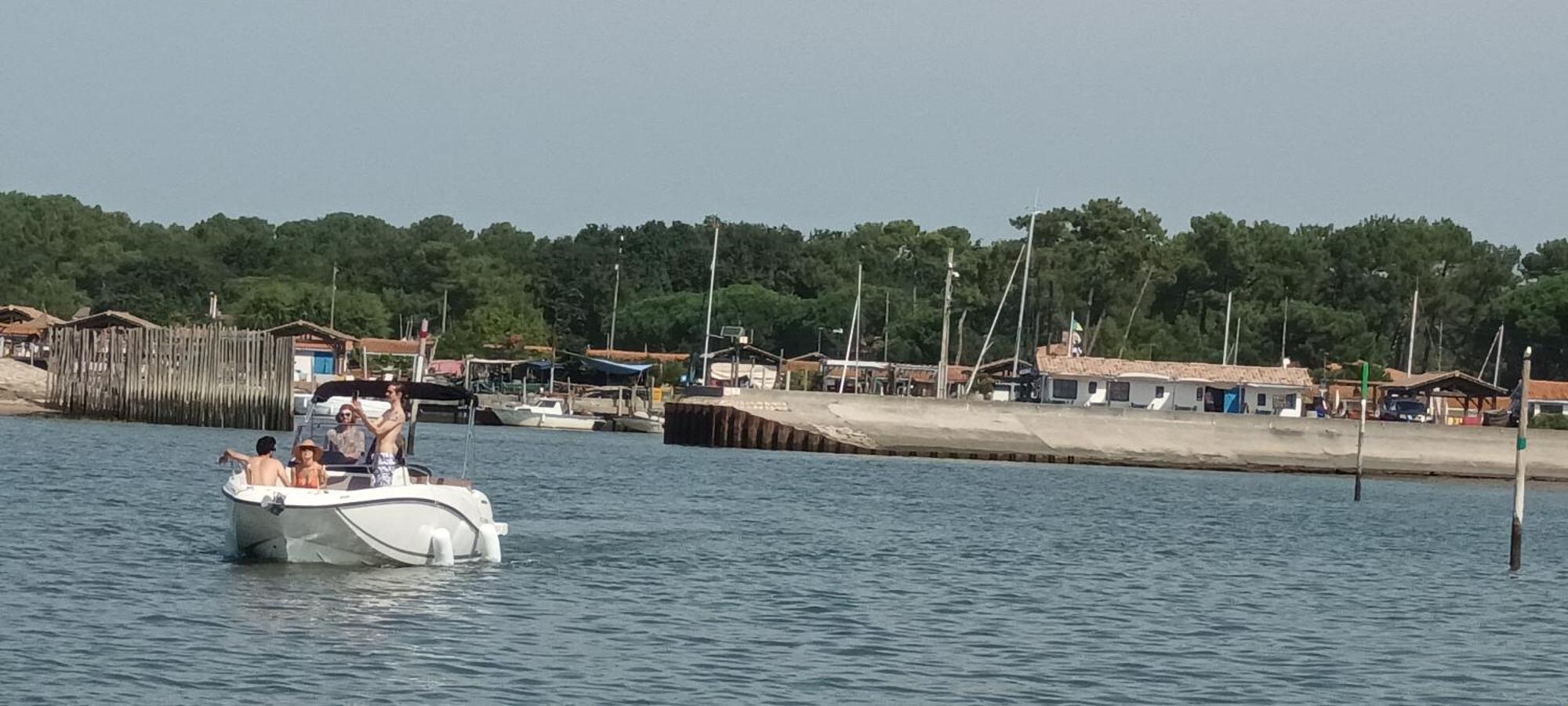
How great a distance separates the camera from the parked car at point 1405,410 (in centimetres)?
11262

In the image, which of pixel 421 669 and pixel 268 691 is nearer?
pixel 268 691

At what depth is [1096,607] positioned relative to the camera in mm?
32250

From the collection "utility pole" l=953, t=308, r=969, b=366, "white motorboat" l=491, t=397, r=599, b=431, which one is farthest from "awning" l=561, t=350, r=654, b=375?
"utility pole" l=953, t=308, r=969, b=366

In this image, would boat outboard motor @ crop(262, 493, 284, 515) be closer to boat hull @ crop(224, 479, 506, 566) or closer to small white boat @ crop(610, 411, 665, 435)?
boat hull @ crop(224, 479, 506, 566)

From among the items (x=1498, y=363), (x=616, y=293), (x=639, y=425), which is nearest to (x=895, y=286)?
(x=616, y=293)

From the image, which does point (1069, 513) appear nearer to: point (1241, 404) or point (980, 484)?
point (980, 484)

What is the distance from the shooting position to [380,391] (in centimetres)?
3631

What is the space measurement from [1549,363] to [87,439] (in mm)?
111449

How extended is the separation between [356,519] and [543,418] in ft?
294

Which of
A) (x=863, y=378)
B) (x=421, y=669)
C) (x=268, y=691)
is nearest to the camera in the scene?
(x=268, y=691)

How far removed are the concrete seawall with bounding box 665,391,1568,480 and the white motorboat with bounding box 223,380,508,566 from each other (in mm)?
60643

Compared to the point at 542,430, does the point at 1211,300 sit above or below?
above

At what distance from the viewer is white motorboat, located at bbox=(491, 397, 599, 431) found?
118875 mm

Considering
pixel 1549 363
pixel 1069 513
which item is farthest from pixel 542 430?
pixel 1549 363
